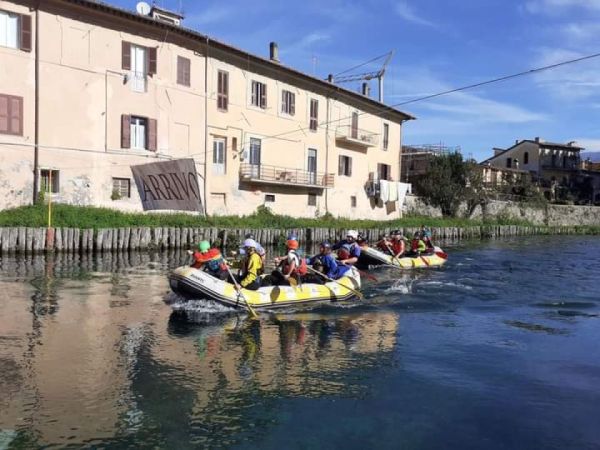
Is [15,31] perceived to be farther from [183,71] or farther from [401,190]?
[401,190]

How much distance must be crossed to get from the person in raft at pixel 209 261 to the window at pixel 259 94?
23.7 metres

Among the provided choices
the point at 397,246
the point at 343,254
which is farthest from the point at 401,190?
the point at 343,254

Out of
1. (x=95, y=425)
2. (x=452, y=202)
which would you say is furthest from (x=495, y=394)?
(x=452, y=202)

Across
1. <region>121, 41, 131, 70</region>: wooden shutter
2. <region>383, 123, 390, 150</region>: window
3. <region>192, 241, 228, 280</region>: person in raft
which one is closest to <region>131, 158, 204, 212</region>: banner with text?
<region>121, 41, 131, 70</region>: wooden shutter

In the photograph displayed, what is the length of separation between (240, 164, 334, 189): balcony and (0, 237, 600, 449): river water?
19.1 m

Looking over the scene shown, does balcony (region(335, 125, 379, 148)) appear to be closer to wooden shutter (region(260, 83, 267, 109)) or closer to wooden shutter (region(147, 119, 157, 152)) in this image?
wooden shutter (region(260, 83, 267, 109))

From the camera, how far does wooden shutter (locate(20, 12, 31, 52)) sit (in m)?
25.5

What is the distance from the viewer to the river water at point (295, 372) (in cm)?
740

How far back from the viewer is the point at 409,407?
8.37 m

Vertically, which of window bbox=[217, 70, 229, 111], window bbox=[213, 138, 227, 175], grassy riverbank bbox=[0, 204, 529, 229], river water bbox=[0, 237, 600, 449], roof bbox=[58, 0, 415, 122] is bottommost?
river water bbox=[0, 237, 600, 449]

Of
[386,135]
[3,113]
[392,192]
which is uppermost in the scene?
[386,135]

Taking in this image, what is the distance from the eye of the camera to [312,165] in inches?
1628

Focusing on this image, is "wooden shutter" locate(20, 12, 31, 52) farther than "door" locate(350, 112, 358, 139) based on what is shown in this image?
No

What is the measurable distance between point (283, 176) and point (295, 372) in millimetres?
28886
